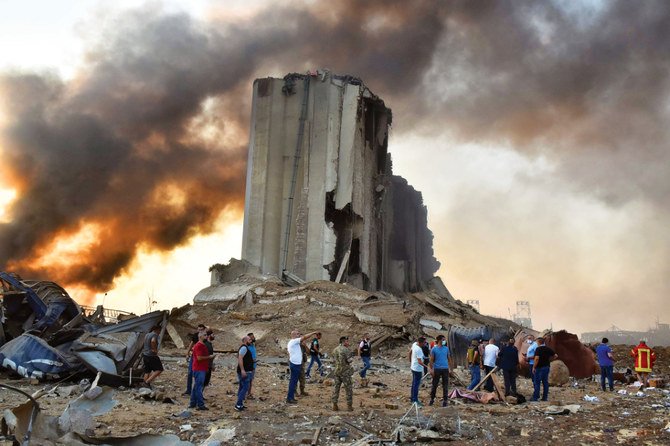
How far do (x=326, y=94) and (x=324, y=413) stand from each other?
25.0 metres

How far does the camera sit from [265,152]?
31.9 metres

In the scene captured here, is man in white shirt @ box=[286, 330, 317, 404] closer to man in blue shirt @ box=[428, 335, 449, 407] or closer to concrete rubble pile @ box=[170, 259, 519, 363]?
man in blue shirt @ box=[428, 335, 449, 407]

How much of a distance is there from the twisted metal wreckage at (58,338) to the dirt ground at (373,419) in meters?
0.37

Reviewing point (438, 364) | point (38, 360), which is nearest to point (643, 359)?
point (438, 364)

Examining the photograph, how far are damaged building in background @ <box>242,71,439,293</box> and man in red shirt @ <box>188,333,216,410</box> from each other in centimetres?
2014

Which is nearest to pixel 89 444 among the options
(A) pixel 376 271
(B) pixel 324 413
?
(B) pixel 324 413

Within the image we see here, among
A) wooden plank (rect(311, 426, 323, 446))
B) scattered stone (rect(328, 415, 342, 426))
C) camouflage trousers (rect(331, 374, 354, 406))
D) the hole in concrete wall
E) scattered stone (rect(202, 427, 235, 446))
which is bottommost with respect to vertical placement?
scattered stone (rect(202, 427, 235, 446))

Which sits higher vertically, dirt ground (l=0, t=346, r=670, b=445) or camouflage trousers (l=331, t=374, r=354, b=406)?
camouflage trousers (l=331, t=374, r=354, b=406)

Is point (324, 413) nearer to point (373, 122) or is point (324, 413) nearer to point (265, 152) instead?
point (265, 152)

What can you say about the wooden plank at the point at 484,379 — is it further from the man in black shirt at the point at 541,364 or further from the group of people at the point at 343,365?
the man in black shirt at the point at 541,364

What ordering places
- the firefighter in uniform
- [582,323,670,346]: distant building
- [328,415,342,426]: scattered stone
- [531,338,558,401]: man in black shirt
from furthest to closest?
1. [582,323,670,346]: distant building
2. the firefighter in uniform
3. [531,338,558,401]: man in black shirt
4. [328,415,342,426]: scattered stone

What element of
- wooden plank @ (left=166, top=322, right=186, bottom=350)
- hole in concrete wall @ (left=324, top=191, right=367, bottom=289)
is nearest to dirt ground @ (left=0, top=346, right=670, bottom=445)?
wooden plank @ (left=166, top=322, right=186, bottom=350)

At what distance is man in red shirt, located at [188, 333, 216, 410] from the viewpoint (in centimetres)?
932

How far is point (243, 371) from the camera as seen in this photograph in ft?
31.3
